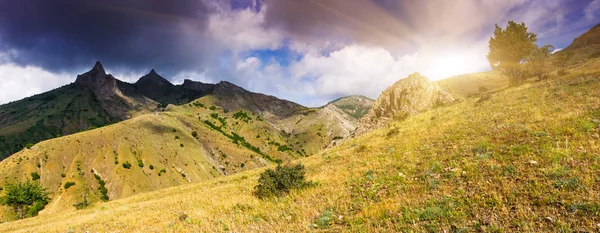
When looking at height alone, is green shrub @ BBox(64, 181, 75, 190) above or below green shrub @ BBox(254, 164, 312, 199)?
above

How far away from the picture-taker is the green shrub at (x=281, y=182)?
15367 mm

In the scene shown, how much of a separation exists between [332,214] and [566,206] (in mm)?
6807

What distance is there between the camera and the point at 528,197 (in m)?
7.84

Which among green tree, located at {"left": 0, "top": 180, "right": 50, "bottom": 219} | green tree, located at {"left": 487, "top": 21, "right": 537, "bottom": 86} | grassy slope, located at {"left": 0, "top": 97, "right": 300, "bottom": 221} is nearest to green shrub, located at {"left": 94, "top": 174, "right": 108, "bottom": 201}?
grassy slope, located at {"left": 0, "top": 97, "right": 300, "bottom": 221}

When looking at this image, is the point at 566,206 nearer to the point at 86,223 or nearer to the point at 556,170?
the point at 556,170

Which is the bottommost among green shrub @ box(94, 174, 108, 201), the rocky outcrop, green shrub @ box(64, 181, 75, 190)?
green shrub @ box(94, 174, 108, 201)

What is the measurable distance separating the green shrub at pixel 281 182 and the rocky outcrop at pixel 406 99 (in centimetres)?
3810

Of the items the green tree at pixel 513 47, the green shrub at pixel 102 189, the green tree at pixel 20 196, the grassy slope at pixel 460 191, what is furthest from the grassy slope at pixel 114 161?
the green tree at pixel 513 47

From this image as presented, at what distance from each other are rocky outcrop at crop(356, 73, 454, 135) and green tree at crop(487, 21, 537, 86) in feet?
46.8

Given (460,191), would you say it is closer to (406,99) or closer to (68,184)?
(406,99)

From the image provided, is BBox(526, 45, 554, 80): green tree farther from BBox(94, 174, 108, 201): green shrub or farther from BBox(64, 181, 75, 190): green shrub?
BBox(64, 181, 75, 190): green shrub

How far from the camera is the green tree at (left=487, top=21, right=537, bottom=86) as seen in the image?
175ft

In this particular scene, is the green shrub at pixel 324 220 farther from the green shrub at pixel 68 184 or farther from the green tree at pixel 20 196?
the green shrub at pixel 68 184

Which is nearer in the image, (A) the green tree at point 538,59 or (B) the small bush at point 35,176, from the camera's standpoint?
(A) the green tree at point 538,59
